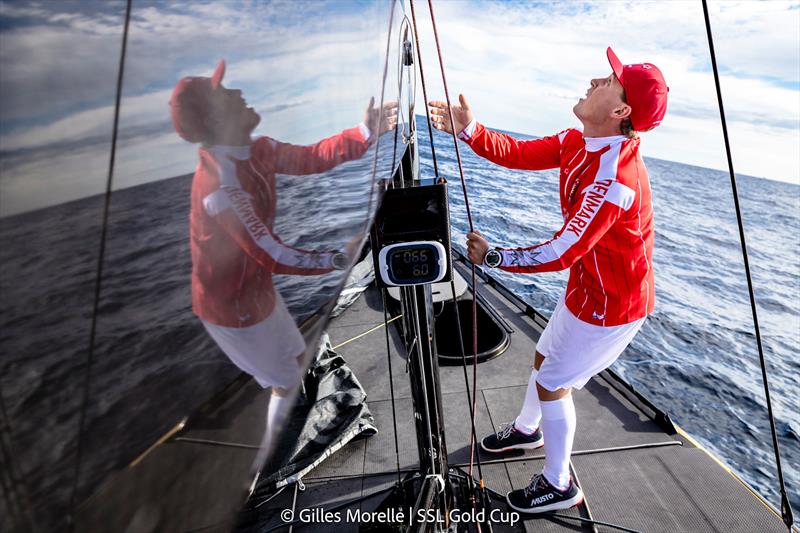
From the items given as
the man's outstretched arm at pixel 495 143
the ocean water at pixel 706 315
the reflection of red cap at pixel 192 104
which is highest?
the reflection of red cap at pixel 192 104

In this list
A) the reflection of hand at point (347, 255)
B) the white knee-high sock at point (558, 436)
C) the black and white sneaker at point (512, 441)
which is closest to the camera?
the reflection of hand at point (347, 255)

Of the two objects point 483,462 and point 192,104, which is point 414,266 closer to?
point 192,104

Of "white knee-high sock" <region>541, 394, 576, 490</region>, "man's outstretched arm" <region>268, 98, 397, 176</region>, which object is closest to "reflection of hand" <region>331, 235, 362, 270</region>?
"man's outstretched arm" <region>268, 98, 397, 176</region>

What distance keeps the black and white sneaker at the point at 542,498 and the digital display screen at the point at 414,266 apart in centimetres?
101

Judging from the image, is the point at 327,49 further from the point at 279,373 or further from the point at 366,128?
the point at 279,373

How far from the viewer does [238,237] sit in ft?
0.86

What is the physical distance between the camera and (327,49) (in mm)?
440

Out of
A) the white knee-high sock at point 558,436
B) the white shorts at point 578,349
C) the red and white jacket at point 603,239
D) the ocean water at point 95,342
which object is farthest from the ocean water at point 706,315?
the ocean water at point 95,342

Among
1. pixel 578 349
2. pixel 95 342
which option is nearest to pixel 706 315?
pixel 578 349

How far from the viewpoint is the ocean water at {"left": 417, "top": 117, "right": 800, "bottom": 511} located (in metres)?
3.24

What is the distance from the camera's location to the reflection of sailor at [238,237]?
234 millimetres

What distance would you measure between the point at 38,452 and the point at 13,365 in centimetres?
3

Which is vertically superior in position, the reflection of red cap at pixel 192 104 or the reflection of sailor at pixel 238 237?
the reflection of red cap at pixel 192 104

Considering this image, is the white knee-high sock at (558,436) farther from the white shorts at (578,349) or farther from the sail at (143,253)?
the sail at (143,253)
